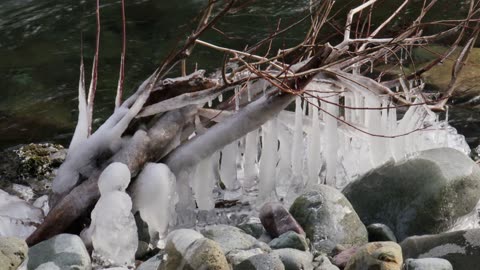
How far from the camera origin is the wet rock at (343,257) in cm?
396

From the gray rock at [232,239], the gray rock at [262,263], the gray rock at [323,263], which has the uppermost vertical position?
the gray rock at [262,263]

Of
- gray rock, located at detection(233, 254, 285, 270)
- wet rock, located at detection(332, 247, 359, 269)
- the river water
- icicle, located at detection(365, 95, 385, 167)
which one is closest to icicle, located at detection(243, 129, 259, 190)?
icicle, located at detection(365, 95, 385, 167)

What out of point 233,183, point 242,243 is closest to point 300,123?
→ point 233,183

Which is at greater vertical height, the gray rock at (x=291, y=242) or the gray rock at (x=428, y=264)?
the gray rock at (x=428, y=264)

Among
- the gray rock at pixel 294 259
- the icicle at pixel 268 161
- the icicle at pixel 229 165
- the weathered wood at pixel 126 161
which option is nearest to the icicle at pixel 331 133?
the icicle at pixel 268 161

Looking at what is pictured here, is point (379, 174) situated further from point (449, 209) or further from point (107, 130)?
point (107, 130)

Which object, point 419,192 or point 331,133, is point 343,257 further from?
point 331,133

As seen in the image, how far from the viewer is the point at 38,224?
4.75 meters

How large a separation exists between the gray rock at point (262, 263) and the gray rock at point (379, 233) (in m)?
0.93

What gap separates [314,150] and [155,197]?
1056 mm

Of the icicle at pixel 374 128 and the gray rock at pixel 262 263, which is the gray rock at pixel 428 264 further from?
the icicle at pixel 374 128

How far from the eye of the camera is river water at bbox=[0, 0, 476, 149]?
7.29 metres

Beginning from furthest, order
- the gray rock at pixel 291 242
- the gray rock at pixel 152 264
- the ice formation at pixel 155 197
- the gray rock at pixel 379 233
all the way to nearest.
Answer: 1. the ice formation at pixel 155 197
2. the gray rock at pixel 379 233
3. the gray rock at pixel 291 242
4. the gray rock at pixel 152 264

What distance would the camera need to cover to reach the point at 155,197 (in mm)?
4473
